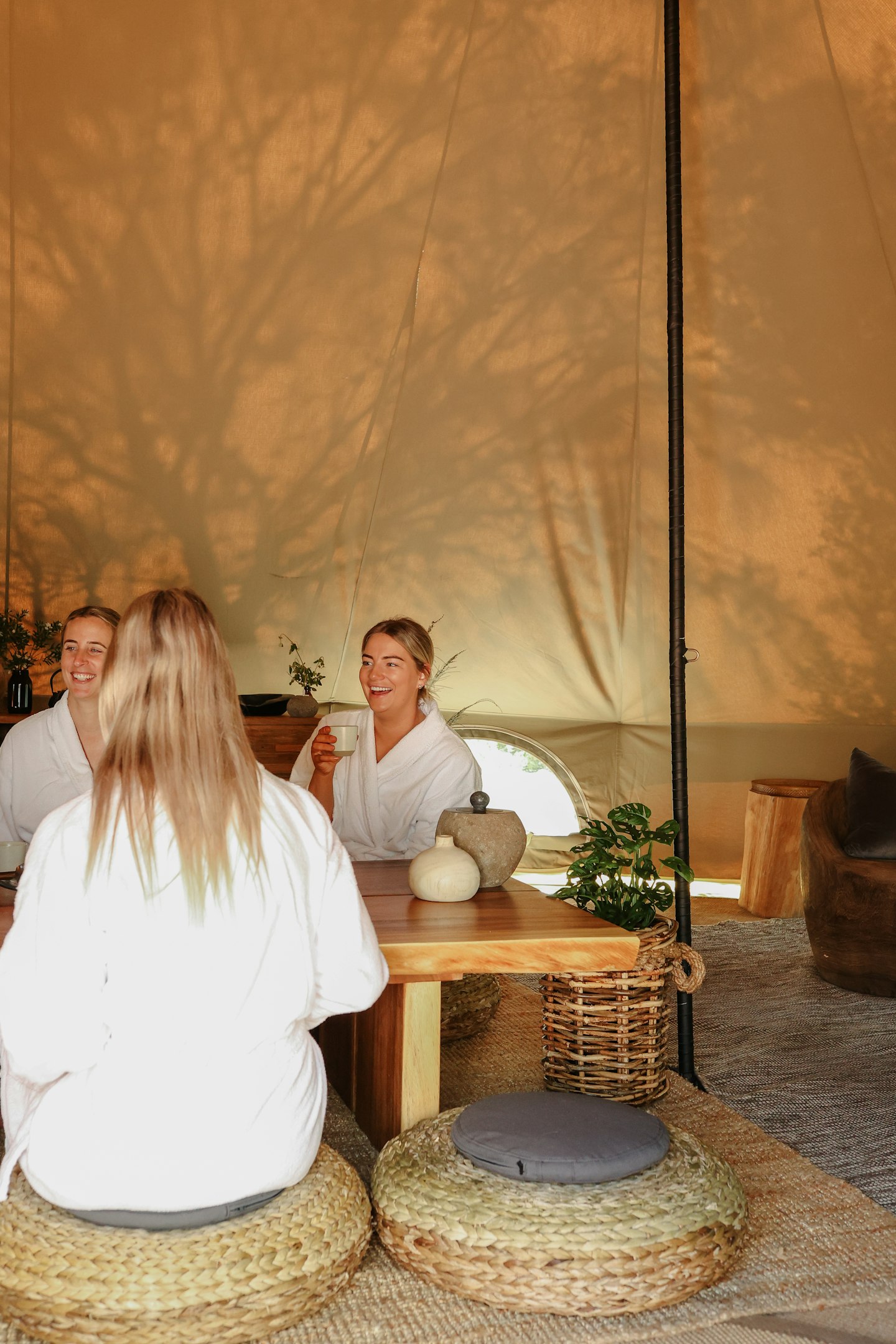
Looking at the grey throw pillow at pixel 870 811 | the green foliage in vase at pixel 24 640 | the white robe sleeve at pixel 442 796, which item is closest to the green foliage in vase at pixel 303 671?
the green foliage in vase at pixel 24 640

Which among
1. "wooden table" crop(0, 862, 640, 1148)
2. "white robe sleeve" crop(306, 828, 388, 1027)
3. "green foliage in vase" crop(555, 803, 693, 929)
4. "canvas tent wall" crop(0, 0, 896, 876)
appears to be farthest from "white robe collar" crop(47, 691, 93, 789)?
"canvas tent wall" crop(0, 0, 896, 876)

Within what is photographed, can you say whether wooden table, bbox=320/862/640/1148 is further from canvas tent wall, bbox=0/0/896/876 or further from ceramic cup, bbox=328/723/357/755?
canvas tent wall, bbox=0/0/896/876

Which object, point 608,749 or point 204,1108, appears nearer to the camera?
point 204,1108

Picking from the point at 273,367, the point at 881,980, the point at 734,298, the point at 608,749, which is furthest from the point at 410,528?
the point at 881,980

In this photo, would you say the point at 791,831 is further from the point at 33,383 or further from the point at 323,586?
the point at 33,383

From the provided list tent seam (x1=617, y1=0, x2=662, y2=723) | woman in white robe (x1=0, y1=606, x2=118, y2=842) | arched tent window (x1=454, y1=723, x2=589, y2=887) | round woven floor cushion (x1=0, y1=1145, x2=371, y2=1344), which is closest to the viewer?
round woven floor cushion (x1=0, y1=1145, x2=371, y2=1344)

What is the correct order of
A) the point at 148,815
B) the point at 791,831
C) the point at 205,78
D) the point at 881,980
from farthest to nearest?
the point at 791,831 < the point at 205,78 < the point at 881,980 < the point at 148,815

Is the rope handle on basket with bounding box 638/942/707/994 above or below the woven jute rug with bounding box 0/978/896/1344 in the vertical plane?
above

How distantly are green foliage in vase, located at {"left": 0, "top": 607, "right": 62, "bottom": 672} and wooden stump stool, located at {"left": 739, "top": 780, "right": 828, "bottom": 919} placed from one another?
9.03 ft

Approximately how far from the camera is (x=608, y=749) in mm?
4785

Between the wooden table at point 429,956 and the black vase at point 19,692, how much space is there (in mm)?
2667

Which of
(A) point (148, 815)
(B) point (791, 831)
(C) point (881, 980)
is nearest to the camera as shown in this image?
(A) point (148, 815)

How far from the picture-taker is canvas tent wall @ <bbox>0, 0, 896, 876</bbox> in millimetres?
4133

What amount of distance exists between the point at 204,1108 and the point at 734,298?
3762 millimetres
